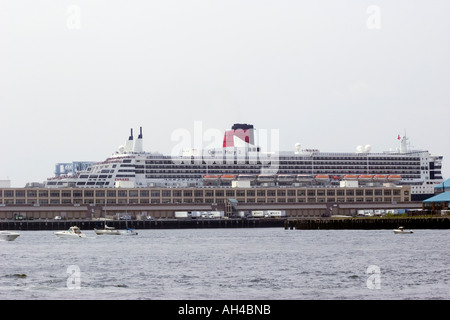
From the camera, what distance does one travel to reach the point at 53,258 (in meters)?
61.0

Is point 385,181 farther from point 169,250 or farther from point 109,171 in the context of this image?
point 169,250

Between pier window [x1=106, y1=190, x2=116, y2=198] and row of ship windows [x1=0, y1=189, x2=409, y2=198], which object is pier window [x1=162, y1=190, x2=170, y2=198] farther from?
pier window [x1=106, y1=190, x2=116, y2=198]

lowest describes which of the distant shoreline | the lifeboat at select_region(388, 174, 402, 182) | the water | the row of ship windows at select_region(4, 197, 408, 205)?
the distant shoreline

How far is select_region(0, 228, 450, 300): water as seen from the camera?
37250 mm

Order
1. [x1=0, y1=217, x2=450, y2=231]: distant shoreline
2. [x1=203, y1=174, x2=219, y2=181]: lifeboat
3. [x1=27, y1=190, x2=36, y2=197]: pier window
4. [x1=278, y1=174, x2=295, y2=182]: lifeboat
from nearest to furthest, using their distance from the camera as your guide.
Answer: [x1=0, y1=217, x2=450, y2=231]: distant shoreline < [x1=27, y1=190, x2=36, y2=197]: pier window < [x1=203, y1=174, x2=219, y2=181]: lifeboat < [x1=278, y1=174, x2=295, y2=182]: lifeboat

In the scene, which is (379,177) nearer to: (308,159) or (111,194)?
(308,159)

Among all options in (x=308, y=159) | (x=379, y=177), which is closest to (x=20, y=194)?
(x=308, y=159)

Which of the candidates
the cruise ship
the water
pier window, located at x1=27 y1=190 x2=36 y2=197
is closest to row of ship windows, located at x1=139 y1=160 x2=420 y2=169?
the cruise ship

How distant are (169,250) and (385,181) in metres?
101

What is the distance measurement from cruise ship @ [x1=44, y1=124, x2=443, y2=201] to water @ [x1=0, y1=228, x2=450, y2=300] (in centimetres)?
8376

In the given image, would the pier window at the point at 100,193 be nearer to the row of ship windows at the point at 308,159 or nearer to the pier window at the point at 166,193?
the row of ship windows at the point at 308,159

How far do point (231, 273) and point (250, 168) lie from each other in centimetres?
11215

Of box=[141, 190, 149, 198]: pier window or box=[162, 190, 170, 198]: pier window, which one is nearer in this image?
box=[162, 190, 170, 198]: pier window
